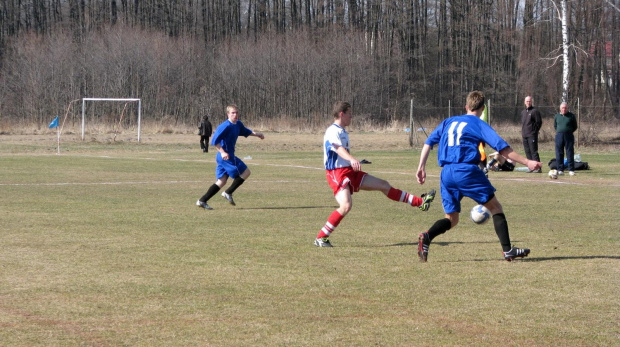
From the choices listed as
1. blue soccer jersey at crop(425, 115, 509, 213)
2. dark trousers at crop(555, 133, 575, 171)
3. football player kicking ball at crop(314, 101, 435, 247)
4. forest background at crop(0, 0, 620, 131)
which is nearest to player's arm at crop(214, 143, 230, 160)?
football player kicking ball at crop(314, 101, 435, 247)

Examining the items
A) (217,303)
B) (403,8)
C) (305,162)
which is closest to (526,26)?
(403,8)

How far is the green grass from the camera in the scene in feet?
19.5

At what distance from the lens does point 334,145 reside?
9828 mm

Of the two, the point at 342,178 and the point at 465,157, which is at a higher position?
the point at 465,157

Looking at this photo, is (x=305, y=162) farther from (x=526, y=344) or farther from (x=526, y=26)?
(x=526, y=26)

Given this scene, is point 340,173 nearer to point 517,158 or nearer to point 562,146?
point 517,158

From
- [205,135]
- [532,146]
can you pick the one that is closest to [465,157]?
[532,146]

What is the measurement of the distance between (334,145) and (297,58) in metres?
62.1

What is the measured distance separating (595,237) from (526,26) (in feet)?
200

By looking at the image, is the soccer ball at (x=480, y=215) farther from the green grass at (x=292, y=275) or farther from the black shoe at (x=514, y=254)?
the black shoe at (x=514, y=254)

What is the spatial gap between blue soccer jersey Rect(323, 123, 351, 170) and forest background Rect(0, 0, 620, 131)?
4027 centimetres

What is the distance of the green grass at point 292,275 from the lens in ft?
19.5

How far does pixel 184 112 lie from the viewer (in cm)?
6862

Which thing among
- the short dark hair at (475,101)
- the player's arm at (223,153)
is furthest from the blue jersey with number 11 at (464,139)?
the player's arm at (223,153)
